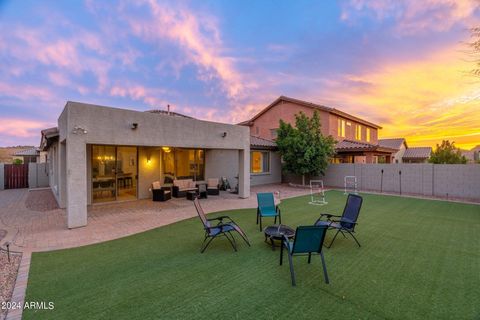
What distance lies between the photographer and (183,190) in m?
12.9

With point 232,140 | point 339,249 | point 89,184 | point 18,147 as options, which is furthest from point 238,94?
point 18,147

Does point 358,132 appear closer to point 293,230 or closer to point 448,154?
point 448,154

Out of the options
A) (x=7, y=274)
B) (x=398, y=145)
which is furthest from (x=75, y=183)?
(x=398, y=145)

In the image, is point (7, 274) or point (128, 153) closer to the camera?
point (7, 274)

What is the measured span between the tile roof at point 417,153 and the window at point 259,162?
2859 cm

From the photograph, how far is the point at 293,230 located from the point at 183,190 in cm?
848

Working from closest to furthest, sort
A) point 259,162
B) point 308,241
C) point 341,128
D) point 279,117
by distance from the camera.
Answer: point 308,241, point 259,162, point 341,128, point 279,117

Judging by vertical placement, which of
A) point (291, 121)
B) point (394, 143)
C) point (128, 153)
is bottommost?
point (128, 153)

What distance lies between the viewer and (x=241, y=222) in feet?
26.2

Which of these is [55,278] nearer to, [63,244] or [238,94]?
[63,244]

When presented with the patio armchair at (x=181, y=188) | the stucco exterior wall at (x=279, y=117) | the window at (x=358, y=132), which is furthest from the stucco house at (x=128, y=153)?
the window at (x=358, y=132)

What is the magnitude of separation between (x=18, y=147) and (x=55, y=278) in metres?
57.7

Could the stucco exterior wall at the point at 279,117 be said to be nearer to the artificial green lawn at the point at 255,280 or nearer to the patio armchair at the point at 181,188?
the patio armchair at the point at 181,188

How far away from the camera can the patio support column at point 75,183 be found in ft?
23.0
